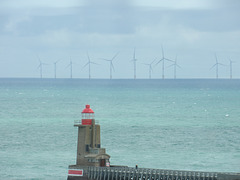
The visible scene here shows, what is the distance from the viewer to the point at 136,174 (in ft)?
165

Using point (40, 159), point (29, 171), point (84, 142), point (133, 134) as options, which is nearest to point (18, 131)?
point (133, 134)

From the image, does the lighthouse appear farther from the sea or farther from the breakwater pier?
the sea

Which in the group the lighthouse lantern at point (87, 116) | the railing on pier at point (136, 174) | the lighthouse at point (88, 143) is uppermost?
the lighthouse lantern at point (87, 116)

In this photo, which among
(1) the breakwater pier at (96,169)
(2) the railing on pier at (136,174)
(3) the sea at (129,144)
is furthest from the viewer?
(3) the sea at (129,144)

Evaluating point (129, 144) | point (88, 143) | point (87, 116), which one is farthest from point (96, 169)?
point (129, 144)

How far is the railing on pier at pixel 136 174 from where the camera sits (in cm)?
4922

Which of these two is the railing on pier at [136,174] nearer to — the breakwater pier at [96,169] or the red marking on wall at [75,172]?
the breakwater pier at [96,169]

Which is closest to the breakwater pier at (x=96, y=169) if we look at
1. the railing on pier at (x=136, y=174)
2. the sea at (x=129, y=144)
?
the railing on pier at (x=136, y=174)

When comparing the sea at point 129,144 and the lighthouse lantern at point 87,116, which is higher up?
the lighthouse lantern at point 87,116

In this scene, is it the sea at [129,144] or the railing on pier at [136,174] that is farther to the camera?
the sea at [129,144]

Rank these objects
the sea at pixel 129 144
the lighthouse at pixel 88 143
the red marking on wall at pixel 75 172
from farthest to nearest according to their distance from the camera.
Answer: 1. the sea at pixel 129 144
2. the lighthouse at pixel 88 143
3. the red marking on wall at pixel 75 172

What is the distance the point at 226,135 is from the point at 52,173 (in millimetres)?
45368

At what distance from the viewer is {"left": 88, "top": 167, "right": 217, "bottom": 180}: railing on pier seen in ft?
161

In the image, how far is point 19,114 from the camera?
149 m
